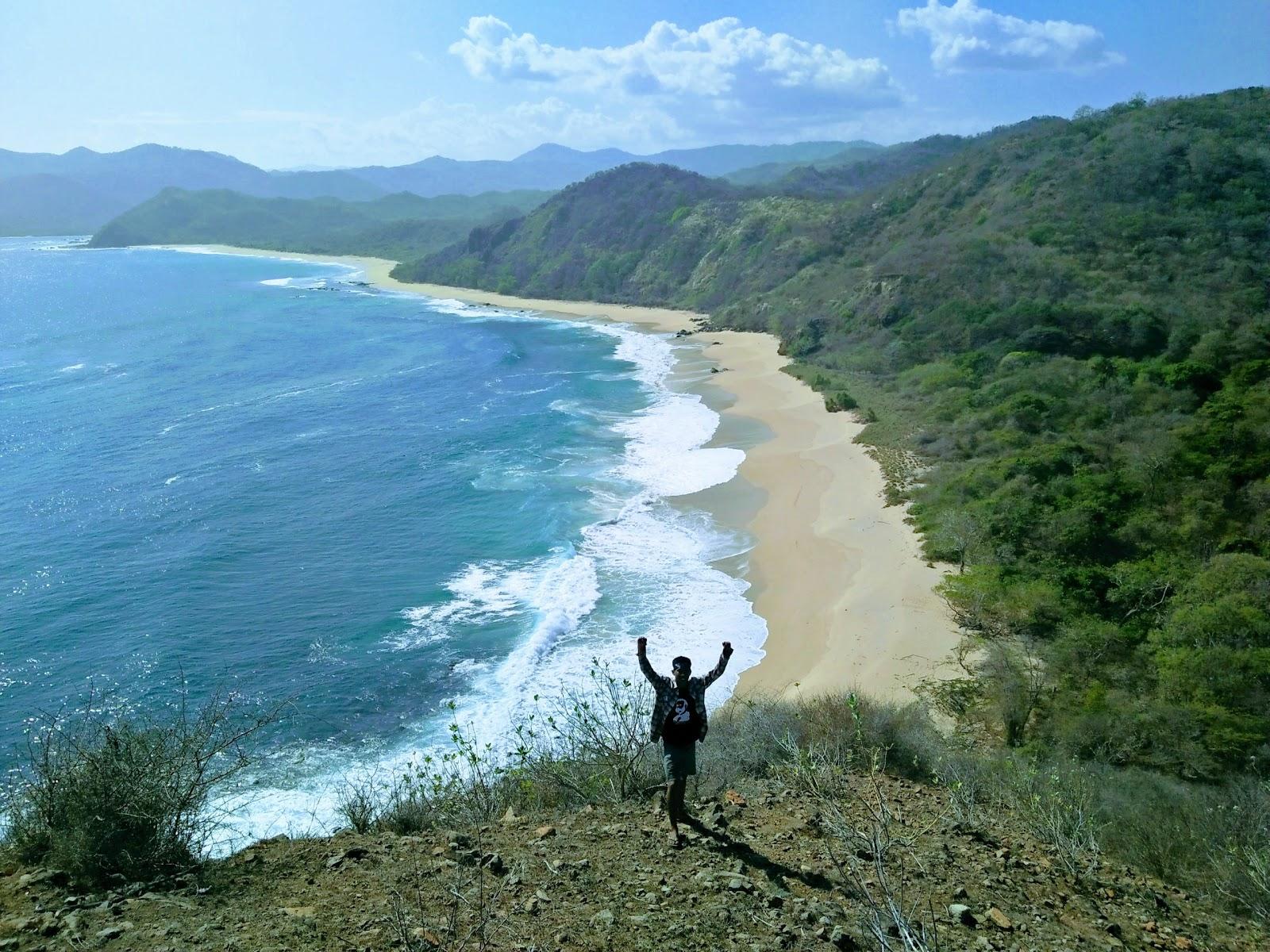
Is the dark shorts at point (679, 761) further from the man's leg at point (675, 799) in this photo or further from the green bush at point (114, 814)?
the green bush at point (114, 814)

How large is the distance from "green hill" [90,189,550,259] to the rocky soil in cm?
13237

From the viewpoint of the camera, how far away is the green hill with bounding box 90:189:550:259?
146250mm

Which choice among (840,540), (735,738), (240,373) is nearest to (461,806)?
(735,738)

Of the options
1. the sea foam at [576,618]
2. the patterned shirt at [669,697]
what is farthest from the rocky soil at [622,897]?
the sea foam at [576,618]

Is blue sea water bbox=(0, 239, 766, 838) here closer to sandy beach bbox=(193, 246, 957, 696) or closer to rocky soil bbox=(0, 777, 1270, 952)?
sandy beach bbox=(193, 246, 957, 696)

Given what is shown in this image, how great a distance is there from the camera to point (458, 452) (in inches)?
1348

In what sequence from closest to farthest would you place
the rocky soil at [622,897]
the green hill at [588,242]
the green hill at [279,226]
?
the rocky soil at [622,897] → the green hill at [588,242] → the green hill at [279,226]

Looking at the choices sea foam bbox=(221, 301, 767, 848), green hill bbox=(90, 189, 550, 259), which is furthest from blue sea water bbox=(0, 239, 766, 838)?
green hill bbox=(90, 189, 550, 259)

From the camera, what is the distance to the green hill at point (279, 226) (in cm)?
14625

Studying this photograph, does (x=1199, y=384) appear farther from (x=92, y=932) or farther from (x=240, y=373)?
(x=240, y=373)

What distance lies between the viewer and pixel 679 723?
7625 mm

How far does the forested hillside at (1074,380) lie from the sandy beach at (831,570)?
3.33 feet

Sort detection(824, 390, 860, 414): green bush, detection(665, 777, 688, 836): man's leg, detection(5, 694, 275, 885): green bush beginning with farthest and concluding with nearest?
detection(824, 390, 860, 414): green bush < detection(665, 777, 688, 836): man's leg < detection(5, 694, 275, 885): green bush

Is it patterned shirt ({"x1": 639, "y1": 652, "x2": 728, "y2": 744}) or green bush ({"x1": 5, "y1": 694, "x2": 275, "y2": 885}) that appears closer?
green bush ({"x1": 5, "y1": 694, "x2": 275, "y2": 885})
